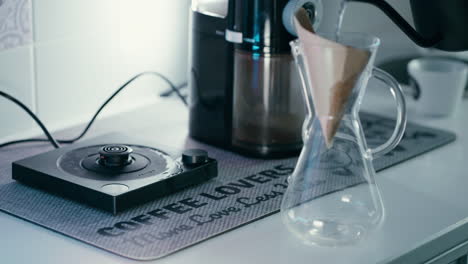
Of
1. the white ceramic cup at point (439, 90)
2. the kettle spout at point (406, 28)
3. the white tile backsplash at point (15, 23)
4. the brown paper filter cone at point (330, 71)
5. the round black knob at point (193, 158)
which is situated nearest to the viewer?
the brown paper filter cone at point (330, 71)

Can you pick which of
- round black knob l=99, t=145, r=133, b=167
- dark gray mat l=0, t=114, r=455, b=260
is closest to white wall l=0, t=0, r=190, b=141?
dark gray mat l=0, t=114, r=455, b=260

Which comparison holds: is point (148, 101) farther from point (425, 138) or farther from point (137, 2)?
point (425, 138)

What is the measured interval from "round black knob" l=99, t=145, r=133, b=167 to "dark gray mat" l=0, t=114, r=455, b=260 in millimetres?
79

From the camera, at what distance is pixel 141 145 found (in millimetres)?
1252

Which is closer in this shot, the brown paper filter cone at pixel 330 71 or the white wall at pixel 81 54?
the brown paper filter cone at pixel 330 71

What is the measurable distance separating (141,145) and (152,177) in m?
0.13

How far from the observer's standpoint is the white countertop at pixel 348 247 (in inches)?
38.6

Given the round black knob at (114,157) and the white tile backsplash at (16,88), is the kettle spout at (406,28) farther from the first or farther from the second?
the white tile backsplash at (16,88)

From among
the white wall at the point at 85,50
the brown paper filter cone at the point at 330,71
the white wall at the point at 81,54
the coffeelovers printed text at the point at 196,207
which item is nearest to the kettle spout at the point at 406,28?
the brown paper filter cone at the point at 330,71

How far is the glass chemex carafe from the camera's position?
3.32ft

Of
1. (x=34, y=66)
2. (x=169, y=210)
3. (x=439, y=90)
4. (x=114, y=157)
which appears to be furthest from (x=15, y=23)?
(x=439, y=90)

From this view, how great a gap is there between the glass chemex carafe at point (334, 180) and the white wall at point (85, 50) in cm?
52

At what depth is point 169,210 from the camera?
3.59 ft

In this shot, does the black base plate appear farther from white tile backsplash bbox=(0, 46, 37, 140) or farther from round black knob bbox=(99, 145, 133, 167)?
white tile backsplash bbox=(0, 46, 37, 140)
